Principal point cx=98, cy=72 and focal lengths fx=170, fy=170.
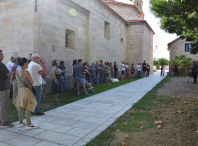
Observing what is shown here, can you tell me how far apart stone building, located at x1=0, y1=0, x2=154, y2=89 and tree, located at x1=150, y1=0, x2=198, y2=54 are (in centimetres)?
478

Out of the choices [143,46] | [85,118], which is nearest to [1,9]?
[85,118]

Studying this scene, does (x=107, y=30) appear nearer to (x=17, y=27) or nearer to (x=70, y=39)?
(x=70, y=39)

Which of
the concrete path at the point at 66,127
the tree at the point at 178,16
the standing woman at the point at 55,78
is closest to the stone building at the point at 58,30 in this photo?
the standing woman at the point at 55,78

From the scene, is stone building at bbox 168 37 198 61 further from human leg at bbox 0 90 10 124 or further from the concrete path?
human leg at bbox 0 90 10 124

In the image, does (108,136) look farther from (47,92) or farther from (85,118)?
(47,92)

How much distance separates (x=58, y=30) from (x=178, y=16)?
288 inches

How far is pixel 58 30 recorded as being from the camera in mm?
9805

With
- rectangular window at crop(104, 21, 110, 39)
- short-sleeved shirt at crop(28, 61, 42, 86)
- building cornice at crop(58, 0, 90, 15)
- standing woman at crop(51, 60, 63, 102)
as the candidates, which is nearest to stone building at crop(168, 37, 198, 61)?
rectangular window at crop(104, 21, 110, 39)

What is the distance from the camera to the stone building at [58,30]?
335 inches

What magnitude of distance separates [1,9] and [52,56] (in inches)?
152

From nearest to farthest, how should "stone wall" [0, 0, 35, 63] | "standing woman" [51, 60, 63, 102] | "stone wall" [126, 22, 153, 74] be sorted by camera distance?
"standing woman" [51, 60, 63, 102] → "stone wall" [0, 0, 35, 63] → "stone wall" [126, 22, 153, 74]

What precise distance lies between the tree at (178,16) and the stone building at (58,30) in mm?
4776

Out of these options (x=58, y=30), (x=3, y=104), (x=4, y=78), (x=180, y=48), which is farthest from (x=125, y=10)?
(x=3, y=104)

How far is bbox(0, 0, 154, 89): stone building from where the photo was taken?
27.9ft
